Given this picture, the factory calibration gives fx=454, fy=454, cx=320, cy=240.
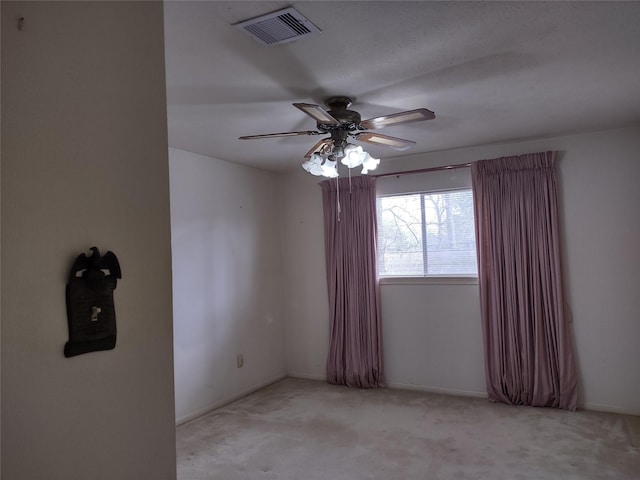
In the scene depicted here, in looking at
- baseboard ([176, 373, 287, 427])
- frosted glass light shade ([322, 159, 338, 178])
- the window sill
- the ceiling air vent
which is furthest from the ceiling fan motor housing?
baseboard ([176, 373, 287, 427])

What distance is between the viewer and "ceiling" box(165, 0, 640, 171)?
1946mm

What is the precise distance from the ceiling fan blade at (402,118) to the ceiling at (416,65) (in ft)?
0.70

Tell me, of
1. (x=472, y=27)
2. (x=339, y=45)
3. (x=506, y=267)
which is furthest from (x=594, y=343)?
(x=339, y=45)

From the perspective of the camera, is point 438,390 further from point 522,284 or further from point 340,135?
point 340,135

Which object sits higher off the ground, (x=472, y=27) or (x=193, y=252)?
(x=472, y=27)

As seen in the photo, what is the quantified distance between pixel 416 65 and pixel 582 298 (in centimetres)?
279

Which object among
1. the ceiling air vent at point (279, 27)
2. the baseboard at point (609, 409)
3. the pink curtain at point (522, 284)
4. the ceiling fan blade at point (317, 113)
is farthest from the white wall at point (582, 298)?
the ceiling air vent at point (279, 27)

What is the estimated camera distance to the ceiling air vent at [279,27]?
1.90 meters

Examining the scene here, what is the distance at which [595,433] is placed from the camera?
342cm

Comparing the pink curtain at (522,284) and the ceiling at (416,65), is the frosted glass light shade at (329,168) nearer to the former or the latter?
the ceiling at (416,65)

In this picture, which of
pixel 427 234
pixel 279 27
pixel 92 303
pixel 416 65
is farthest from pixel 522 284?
pixel 92 303

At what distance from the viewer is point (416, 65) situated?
2.48 meters

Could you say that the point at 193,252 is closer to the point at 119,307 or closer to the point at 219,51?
the point at 219,51

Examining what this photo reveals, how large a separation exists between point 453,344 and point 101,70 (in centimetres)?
415
